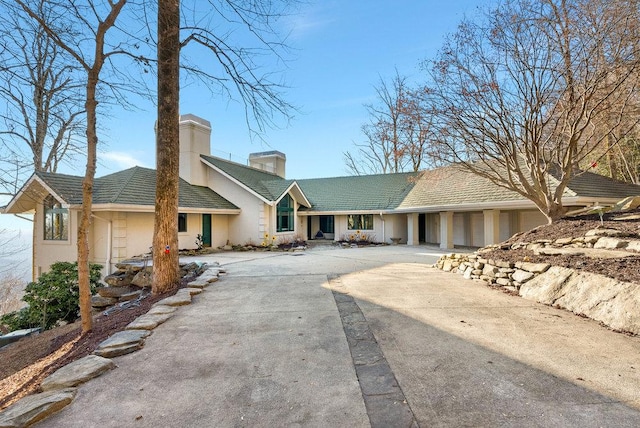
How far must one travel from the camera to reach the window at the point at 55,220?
1249cm

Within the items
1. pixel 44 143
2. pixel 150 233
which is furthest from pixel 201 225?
pixel 44 143

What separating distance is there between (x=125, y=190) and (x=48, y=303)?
5.51 m

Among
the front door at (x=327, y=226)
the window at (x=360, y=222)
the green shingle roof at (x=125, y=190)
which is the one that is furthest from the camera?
the front door at (x=327, y=226)

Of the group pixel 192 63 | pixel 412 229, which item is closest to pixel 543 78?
pixel 192 63

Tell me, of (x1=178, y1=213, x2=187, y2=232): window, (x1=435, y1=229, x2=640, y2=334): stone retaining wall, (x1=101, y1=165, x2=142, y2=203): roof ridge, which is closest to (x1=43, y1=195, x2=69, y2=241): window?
(x1=101, y1=165, x2=142, y2=203): roof ridge

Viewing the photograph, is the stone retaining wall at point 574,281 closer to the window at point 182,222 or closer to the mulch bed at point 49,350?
the mulch bed at point 49,350

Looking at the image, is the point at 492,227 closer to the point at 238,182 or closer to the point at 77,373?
the point at 238,182

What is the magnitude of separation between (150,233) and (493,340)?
1312cm

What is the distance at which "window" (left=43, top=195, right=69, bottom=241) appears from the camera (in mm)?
12492

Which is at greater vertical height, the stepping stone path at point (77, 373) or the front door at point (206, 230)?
the front door at point (206, 230)

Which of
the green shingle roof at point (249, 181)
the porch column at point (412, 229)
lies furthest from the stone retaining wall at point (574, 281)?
the green shingle roof at point (249, 181)

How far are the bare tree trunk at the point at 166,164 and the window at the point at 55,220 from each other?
886 cm

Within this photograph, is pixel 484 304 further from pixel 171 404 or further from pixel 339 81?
pixel 339 81

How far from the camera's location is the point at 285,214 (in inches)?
734
